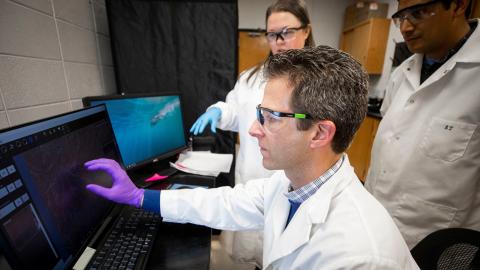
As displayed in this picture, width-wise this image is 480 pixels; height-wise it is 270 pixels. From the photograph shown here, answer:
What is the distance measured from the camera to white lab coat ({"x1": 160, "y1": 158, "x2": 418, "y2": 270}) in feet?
1.83

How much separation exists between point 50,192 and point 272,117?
61cm

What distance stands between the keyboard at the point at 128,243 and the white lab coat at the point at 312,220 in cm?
8

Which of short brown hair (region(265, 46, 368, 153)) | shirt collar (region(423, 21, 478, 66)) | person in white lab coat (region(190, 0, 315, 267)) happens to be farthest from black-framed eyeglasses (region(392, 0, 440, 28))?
short brown hair (region(265, 46, 368, 153))

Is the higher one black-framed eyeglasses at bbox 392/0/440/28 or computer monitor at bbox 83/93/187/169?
black-framed eyeglasses at bbox 392/0/440/28

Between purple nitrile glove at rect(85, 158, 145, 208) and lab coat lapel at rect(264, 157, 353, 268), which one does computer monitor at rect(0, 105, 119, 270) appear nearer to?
purple nitrile glove at rect(85, 158, 145, 208)

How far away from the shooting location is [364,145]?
3.14 meters

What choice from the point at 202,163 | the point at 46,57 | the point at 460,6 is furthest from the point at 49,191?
the point at 460,6

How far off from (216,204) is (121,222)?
1.11ft

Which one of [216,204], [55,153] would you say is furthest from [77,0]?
[216,204]

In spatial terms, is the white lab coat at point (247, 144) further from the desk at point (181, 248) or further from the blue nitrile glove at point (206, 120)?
the desk at point (181, 248)

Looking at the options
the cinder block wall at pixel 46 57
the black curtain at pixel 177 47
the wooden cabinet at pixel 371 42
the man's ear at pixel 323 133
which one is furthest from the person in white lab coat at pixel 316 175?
the wooden cabinet at pixel 371 42

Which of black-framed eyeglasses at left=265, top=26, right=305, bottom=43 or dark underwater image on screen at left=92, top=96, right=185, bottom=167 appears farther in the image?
black-framed eyeglasses at left=265, top=26, right=305, bottom=43

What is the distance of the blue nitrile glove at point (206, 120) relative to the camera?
1337 millimetres

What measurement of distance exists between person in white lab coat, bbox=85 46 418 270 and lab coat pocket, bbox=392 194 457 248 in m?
0.65
